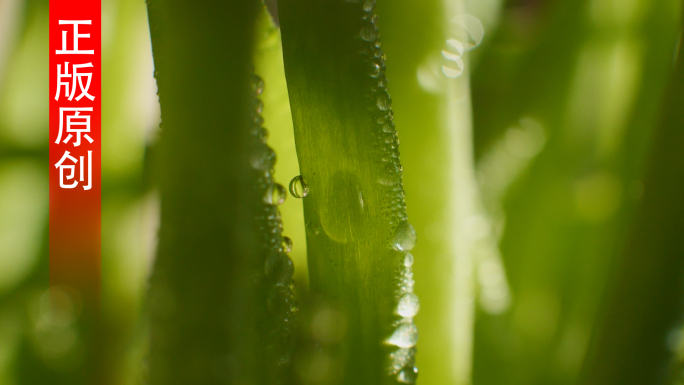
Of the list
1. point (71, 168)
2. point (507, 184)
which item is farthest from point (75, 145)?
point (507, 184)

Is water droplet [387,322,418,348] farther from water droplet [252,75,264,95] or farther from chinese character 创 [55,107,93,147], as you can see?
chinese character 创 [55,107,93,147]

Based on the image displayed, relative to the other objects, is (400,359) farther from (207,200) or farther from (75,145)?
(75,145)

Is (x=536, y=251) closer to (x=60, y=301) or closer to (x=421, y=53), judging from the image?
(x=421, y=53)

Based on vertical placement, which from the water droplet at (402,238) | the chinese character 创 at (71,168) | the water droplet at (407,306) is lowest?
the water droplet at (407,306)

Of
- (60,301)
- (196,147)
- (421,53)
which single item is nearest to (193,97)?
(196,147)

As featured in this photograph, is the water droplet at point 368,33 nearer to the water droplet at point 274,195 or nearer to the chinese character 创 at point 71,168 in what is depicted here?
the water droplet at point 274,195

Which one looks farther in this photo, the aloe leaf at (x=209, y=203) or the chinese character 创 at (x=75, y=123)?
the chinese character 创 at (x=75, y=123)

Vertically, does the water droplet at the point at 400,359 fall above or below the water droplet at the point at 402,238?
below

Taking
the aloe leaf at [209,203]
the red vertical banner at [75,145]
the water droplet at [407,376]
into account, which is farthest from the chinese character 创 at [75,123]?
the water droplet at [407,376]
